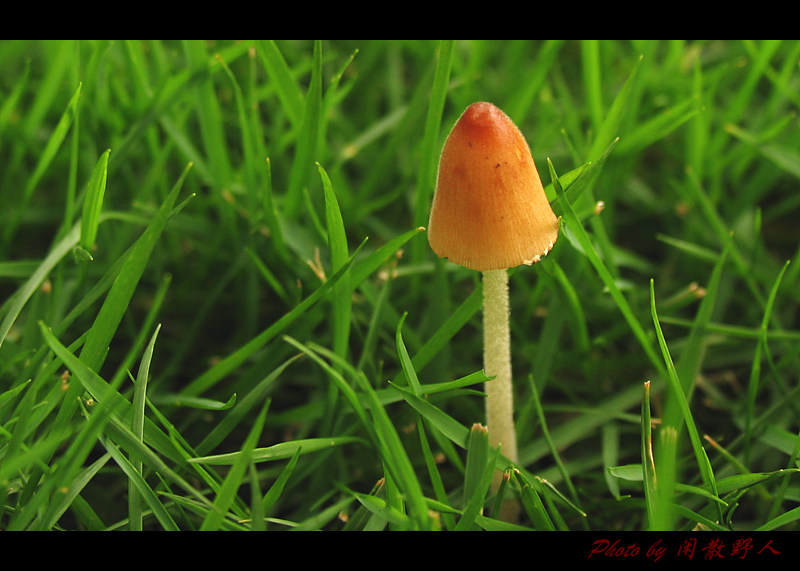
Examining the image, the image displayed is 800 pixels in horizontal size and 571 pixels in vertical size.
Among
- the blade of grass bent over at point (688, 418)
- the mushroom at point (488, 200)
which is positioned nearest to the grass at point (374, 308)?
the blade of grass bent over at point (688, 418)

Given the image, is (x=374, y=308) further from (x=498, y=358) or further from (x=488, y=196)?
(x=488, y=196)

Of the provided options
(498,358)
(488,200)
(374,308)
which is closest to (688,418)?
(498,358)

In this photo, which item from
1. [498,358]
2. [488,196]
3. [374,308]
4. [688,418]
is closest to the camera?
[488,196]

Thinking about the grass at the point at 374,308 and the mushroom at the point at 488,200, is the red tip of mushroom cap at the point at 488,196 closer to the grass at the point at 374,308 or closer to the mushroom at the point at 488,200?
the mushroom at the point at 488,200

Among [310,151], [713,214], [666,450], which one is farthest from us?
[713,214]

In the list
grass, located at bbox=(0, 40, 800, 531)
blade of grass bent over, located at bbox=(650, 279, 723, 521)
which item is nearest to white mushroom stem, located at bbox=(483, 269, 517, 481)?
grass, located at bbox=(0, 40, 800, 531)
